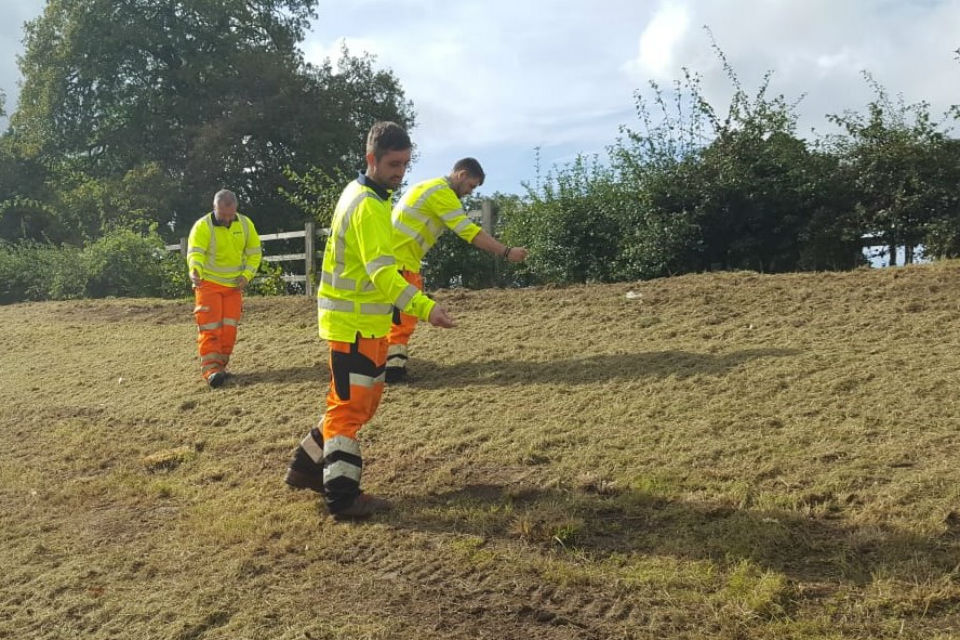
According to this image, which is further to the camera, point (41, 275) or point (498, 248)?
point (41, 275)

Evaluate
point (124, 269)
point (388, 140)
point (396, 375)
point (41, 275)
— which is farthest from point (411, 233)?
point (41, 275)

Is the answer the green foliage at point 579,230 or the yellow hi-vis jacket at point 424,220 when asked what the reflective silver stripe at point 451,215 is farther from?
the green foliage at point 579,230

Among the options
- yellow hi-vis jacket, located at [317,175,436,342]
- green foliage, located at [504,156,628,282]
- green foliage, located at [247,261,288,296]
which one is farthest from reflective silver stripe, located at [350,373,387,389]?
green foliage, located at [247,261,288,296]

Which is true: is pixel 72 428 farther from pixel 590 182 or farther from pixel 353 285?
pixel 590 182

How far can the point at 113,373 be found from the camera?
962cm

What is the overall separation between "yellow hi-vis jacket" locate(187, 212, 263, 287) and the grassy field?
109 centimetres

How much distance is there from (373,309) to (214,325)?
4462 millimetres

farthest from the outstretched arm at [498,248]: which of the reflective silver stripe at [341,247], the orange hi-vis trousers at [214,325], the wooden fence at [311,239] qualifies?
the wooden fence at [311,239]

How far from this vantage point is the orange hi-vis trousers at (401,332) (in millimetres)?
6977

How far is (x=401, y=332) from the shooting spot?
23.7ft

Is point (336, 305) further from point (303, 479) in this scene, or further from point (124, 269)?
point (124, 269)

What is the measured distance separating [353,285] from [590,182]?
29.1 ft

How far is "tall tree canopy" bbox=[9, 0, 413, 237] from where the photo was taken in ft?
103

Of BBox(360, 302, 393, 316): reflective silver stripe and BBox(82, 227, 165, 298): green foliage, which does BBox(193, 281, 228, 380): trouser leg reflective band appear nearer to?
BBox(360, 302, 393, 316): reflective silver stripe
